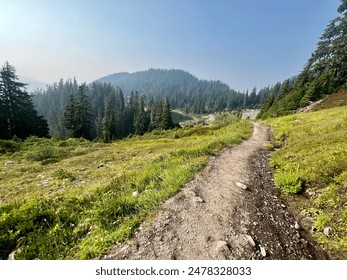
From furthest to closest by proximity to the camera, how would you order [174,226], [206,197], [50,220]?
1. [206,197]
2. [50,220]
3. [174,226]

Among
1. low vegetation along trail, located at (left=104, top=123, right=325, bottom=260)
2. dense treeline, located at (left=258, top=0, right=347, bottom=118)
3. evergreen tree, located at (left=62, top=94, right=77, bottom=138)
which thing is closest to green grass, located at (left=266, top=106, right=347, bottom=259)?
low vegetation along trail, located at (left=104, top=123, right=325, bottom=260)

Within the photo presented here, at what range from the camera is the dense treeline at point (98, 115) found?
56.1 m

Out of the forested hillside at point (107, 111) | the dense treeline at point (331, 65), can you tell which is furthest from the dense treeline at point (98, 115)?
the dense treeline at point (331, 65)

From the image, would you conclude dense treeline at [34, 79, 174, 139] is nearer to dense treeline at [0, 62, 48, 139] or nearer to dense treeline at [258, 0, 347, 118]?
dense treeline at [0, 62, 48, 139]

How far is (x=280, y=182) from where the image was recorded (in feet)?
24.2

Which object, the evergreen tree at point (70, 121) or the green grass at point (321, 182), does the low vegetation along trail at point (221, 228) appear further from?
the evergreen tree at point (70, 121)

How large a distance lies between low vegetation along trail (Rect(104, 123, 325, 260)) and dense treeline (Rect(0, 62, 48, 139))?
48.3m

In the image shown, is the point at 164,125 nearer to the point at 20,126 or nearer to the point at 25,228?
the point at 20,126

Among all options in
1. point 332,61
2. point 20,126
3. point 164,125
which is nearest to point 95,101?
point 164,125

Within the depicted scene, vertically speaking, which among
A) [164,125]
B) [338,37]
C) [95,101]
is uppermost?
[338,37]

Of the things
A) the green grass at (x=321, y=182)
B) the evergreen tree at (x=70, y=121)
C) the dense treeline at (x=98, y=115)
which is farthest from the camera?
the dense treeline at (x=98, y=115)

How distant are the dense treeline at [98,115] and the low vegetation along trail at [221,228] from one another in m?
49.2

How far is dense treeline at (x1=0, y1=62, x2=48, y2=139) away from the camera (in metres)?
40.2
